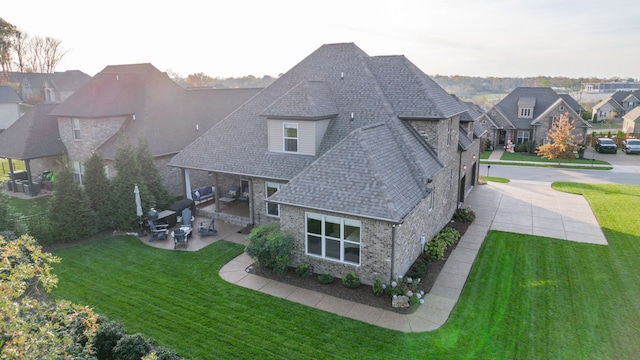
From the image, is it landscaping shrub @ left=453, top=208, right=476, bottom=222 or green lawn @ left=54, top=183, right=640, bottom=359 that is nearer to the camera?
green lawn @ left=54, top=183, right=640, bottom=359

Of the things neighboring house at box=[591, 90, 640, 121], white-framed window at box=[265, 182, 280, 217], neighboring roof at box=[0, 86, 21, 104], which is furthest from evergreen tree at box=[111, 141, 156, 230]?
neighboring house at box=[591, 90, 640, 121]

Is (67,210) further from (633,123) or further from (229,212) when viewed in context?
(633,123)

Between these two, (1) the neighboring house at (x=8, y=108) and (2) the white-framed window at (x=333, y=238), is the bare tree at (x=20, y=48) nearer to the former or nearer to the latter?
(1) the neighboring house at (x=8, y=108)

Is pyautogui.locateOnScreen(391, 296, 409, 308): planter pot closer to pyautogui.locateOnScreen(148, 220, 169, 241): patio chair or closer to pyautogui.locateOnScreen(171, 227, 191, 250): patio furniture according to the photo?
pyautogui.locateOnScreen(171, 227, 191, 250): patio furniture

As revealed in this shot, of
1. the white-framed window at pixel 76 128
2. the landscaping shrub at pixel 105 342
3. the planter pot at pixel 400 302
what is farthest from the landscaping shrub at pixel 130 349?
the white-framed window at pixel 76 128

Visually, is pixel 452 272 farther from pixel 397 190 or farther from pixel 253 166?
pixel 253 166
